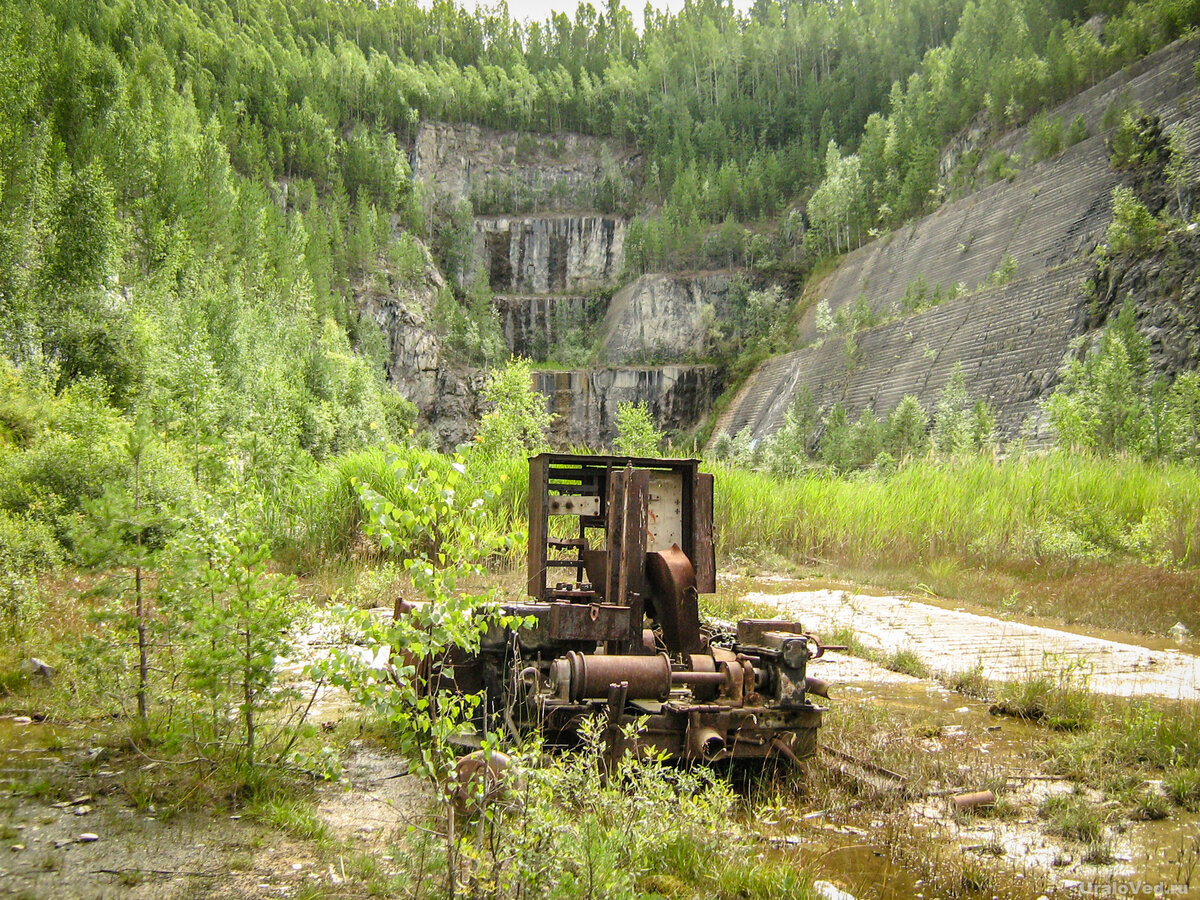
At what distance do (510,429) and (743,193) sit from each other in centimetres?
4977

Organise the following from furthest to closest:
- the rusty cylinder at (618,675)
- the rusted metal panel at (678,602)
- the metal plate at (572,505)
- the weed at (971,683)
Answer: the weed at (971,683) < the metal plate at (572,505) < the rusted metal panel at (678,602) < the rusty cylinder at (618,675)

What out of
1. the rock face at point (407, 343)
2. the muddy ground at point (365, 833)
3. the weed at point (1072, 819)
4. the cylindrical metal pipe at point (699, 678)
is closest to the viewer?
the muddy ground at point (365, 833)

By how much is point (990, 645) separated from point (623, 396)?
43.5 meters

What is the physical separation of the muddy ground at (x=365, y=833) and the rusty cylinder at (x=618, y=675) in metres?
0.87

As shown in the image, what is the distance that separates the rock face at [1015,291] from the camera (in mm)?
24109

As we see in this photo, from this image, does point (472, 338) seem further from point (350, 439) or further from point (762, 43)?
point (762, 43)

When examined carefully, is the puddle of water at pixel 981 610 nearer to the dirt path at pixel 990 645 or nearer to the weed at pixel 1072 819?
the dirt path at pixel 990 645

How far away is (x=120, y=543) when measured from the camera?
391 centimetres

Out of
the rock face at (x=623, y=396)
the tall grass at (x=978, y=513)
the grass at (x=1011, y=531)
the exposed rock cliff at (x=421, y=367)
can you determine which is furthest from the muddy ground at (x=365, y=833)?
the exposed rock cliff at (x=421, y=367)

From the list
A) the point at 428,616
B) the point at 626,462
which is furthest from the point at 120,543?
the point at 626,462

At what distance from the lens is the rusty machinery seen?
13.8 ft

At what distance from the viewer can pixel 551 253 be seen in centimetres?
6284

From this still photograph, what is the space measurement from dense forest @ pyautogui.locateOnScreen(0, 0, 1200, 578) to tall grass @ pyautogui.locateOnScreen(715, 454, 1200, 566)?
874 centimetres

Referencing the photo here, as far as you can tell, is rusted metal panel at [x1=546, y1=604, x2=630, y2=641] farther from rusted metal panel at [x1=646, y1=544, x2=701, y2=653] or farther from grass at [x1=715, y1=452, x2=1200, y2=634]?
grass at [x1=715, y1=452, x2=1200, y2=634]
